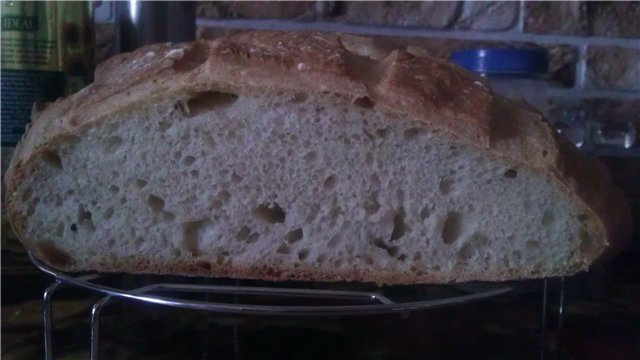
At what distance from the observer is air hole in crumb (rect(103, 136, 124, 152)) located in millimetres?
774

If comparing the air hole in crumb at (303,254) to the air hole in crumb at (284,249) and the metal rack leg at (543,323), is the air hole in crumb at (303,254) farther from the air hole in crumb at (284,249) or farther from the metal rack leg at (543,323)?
the metal rack leg at (543,323)

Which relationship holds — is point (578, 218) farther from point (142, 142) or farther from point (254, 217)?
point (142, 142)

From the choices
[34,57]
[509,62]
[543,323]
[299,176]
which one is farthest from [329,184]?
[34,57]

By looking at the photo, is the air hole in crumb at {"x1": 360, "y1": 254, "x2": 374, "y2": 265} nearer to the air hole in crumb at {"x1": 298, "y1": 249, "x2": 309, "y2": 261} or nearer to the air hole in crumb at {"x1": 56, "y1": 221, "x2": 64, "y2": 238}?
the air hole in crumb at {"x1": 298, "y1": 249, "x2": 309, "y2": 261}

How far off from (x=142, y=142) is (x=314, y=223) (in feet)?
0.63

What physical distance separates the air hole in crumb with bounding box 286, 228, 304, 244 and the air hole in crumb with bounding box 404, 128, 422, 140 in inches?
6.0

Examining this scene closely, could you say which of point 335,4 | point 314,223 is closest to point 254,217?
point 314,223

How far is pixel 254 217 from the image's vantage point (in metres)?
0.79

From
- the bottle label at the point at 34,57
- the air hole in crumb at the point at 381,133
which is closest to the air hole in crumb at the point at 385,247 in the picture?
the air hole in crumb at the point at 381,133

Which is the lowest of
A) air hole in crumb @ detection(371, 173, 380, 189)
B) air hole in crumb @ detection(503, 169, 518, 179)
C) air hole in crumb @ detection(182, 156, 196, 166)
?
air hole in crumb @ detection(371, 173, 380, 189)

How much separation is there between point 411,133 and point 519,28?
69 cm

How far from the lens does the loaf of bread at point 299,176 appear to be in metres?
0.74

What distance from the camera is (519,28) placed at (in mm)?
1354

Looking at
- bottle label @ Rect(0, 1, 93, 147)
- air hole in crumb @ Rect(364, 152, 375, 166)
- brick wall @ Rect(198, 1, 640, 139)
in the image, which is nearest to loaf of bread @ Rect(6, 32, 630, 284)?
air hole in crumb @ Rect(364, 152, 375, 166)
